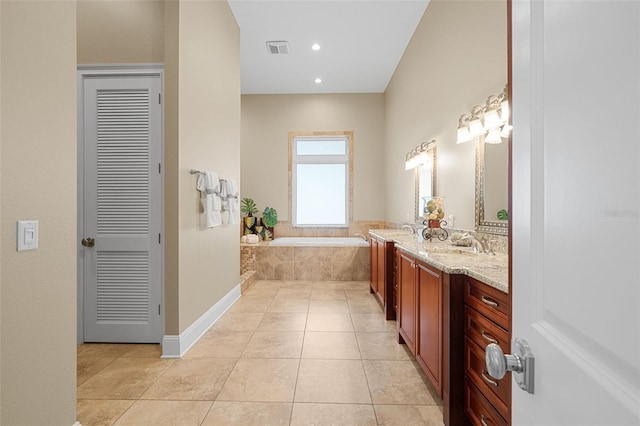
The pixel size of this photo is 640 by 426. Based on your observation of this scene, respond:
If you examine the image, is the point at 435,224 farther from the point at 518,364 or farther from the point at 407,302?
the point at 518,364

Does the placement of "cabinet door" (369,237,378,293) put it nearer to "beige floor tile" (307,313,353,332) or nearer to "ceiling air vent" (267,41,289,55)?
"beige floor tile" (307,313,353,332)

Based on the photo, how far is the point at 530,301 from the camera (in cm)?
61

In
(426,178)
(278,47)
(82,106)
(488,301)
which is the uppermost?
(278,47)

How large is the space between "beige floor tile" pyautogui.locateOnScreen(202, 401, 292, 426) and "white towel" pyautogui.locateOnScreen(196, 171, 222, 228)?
60.5 inches

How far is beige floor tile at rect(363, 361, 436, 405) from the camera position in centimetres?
200

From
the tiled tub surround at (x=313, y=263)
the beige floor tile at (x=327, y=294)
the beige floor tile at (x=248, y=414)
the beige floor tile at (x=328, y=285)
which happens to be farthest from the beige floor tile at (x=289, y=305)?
the beige floor tile at (x=248, y=414)

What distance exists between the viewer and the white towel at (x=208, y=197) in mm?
2939

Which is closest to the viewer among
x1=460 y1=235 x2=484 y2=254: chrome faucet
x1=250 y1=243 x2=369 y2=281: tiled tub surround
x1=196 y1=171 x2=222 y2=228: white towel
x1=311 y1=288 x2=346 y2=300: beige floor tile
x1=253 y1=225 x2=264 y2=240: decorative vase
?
x1=460 y1=235 x2=484 y2=254: chrome faucet

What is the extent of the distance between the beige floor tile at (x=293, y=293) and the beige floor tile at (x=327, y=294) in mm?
83

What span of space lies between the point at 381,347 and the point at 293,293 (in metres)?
1.96

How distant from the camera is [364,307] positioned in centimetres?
389

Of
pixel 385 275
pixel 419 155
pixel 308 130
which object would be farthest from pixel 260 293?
pixel 308 130

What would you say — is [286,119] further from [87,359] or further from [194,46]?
[87,359]

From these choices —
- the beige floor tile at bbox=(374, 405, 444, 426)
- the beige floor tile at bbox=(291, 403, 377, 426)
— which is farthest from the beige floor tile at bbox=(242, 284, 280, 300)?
the beige floor tile at bbox=(374, 405, 444, 426)
